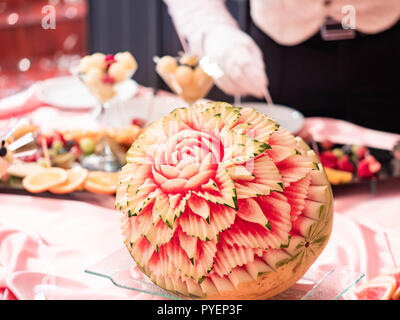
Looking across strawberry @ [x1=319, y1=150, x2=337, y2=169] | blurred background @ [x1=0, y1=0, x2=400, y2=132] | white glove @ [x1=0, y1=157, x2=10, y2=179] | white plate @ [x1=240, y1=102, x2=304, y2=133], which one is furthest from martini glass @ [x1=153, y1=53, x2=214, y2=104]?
white glove @ [x1=0, y1=157, x2=10, y2=179]

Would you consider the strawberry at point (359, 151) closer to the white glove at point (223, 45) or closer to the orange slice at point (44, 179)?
the white glove at point (223, 45)

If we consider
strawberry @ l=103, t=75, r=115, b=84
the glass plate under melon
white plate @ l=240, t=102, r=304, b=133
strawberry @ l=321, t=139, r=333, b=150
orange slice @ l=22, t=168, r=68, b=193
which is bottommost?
strawberry @ l=321, t=139, r=333, b=150

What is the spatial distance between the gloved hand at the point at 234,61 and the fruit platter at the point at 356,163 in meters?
0.21

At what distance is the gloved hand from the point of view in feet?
3.98

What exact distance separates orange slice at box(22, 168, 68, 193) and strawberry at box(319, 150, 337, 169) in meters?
0.55

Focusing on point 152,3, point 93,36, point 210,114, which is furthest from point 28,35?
point 210,114

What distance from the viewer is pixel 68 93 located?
1682mm

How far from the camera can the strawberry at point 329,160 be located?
1.14m

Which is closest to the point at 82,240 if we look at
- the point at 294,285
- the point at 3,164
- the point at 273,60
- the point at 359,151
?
the point at 3,164

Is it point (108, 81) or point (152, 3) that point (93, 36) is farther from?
point (108, 81)

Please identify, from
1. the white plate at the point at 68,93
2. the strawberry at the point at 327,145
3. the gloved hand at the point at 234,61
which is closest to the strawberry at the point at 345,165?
the strawberry at the point at 327,145

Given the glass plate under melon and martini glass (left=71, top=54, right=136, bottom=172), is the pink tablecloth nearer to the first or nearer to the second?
the glass plate under melon

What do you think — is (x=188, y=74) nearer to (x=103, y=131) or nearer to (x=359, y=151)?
(x=103, y=131)
